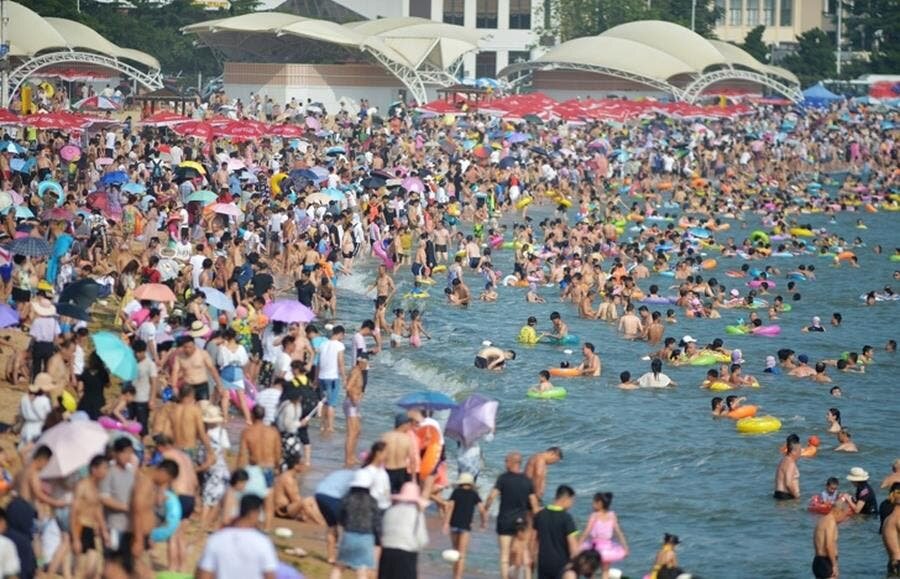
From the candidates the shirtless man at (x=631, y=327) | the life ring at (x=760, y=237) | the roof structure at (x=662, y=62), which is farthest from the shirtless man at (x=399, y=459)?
the roof structure at (x=662, y=62)

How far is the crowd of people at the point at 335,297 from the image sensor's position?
13.1 metres

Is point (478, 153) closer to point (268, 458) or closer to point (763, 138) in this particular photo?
point (763, 138)

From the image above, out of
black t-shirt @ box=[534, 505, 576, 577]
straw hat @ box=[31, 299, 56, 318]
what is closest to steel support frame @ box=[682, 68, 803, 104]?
straw hat @ box=[31, 299, 56, 318]

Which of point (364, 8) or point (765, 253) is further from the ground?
point (364, 8)

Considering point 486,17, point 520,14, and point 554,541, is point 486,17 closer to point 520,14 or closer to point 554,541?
point 520,14

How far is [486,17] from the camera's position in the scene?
94.3m

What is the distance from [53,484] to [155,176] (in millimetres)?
25214

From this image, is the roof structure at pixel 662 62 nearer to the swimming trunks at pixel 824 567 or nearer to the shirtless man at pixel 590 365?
the shirtless man at pixel 590 365

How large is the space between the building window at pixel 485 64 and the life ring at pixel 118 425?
79.5m

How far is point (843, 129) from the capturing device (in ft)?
224

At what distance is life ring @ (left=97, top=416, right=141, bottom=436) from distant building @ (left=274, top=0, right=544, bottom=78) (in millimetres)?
78521

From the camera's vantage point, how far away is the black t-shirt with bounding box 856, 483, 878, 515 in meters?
19.2

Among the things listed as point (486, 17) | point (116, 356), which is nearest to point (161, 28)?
point (486, 17)

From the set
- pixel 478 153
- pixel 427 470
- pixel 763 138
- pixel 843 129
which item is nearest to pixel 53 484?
pixel 427 470
